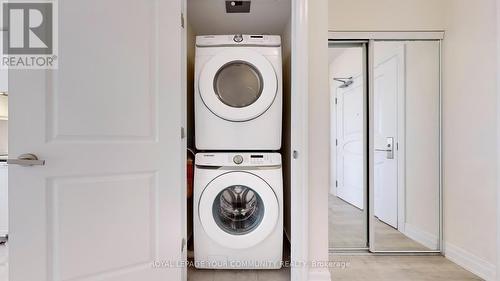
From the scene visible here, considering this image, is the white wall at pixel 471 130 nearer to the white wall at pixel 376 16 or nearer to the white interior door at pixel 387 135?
the white wall at pixel 376 16

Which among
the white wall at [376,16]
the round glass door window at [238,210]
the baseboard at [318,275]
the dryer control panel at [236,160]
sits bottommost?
the baseboard at [318,275]

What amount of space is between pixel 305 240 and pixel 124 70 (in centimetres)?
135

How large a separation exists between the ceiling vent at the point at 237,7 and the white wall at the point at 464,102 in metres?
0.70

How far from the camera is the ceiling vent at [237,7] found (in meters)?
1.94

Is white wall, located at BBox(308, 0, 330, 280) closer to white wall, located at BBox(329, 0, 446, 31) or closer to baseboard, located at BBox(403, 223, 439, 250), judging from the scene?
white wall, located at BBox(329, 0, 446, 31)

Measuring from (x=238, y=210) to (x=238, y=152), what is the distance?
45 cm

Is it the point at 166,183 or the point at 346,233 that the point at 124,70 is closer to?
the point at 166,183

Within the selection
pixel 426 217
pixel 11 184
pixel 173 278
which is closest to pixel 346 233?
pixel 426 217

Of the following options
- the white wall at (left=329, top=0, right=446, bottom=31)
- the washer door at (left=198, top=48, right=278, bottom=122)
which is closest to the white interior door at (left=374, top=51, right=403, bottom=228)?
the white wall at (left=329, top=0, right=446, bottom=31)

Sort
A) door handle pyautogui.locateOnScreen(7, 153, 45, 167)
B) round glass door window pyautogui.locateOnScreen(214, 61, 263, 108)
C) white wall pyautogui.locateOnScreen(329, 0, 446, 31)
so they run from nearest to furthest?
door handle pyautogui.locateOnScreen(7, 153, 45, 167)
round glass door window pyautogui.locateOnScreen(214, 61, 263, 108)
white wall pyautogui.locateOnScreen(329, 0, 446, 31)

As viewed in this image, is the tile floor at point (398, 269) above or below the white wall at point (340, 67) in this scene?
below

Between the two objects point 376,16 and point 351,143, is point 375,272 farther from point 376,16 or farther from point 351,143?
point 376,16

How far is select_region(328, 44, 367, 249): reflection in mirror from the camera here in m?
2.22

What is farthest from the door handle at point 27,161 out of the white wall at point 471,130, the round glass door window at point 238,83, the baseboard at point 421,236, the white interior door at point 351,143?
the baseboard at point 421,236
